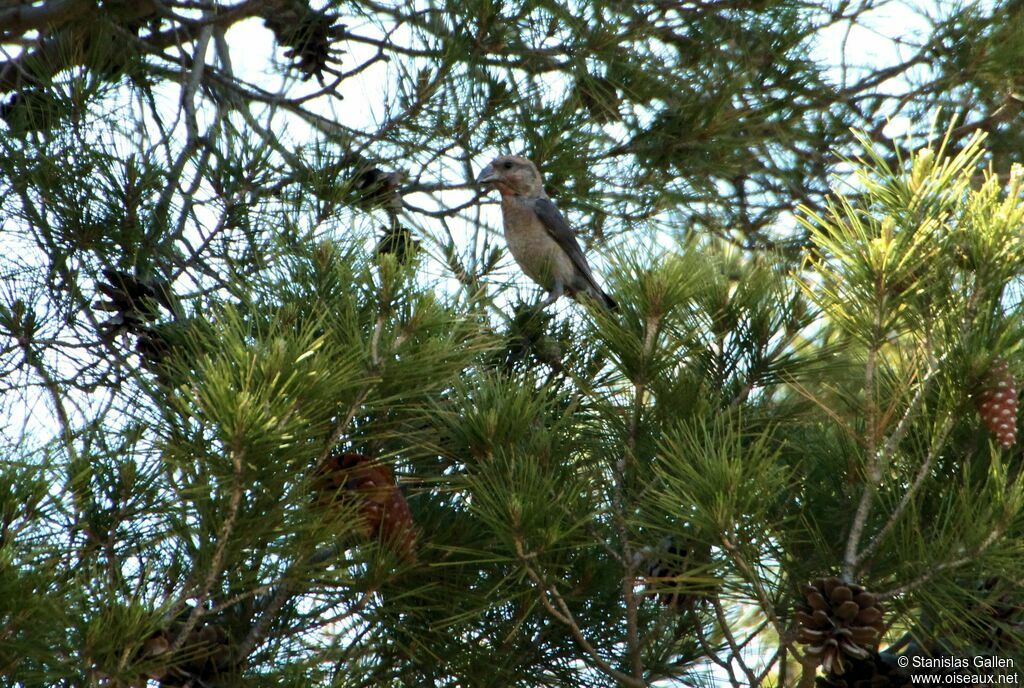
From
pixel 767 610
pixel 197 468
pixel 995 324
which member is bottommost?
pixel 767 610

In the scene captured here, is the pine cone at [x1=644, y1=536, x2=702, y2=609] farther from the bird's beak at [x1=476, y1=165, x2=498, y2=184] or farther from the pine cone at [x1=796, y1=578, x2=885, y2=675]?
the bird's beak at [x1=476, y1=165, x2=498, y2=184]

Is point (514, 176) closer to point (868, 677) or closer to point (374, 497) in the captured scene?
point (374, 497)

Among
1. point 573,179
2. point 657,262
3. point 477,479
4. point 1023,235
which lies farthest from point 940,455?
point 573,179

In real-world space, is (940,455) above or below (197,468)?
above

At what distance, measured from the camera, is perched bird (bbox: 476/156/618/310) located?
11.9 ft

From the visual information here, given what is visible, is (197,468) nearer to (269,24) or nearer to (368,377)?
(368,377)

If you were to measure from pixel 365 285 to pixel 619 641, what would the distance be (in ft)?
2.76

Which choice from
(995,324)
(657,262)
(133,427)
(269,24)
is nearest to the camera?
(995,324)

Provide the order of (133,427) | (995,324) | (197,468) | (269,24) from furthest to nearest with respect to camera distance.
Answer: (269,24) < (133,427) < (995,324) < (197,468)

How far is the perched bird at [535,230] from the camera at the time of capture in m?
3.61

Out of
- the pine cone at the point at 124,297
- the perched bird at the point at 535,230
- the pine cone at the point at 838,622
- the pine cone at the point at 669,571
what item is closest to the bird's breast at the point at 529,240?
the perched bird at the point at 535,230

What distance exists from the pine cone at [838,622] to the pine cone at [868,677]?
149 millimetres

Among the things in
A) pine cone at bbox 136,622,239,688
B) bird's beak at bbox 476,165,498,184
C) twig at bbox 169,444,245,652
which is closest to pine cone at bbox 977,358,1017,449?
twig at bbox 169,444,245,652

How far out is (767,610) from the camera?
5.69ft
